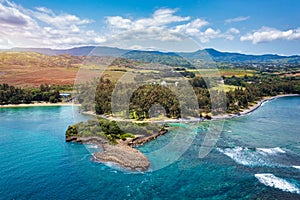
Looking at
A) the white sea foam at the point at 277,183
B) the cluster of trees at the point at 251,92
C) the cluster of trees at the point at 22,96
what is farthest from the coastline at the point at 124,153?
the cluster of trees at the point at 22,96

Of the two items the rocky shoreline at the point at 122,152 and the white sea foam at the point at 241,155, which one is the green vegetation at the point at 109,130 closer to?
the rocky shoreline at the point at 122,152

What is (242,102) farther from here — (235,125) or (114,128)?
(114,128)

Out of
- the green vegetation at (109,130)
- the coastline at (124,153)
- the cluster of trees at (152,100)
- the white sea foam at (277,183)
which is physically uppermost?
the cluster of trees at (152,100)

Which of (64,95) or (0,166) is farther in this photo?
(64,95)

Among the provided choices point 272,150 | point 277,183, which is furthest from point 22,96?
point 277,183

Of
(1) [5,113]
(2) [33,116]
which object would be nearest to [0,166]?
(2) [33,116]
